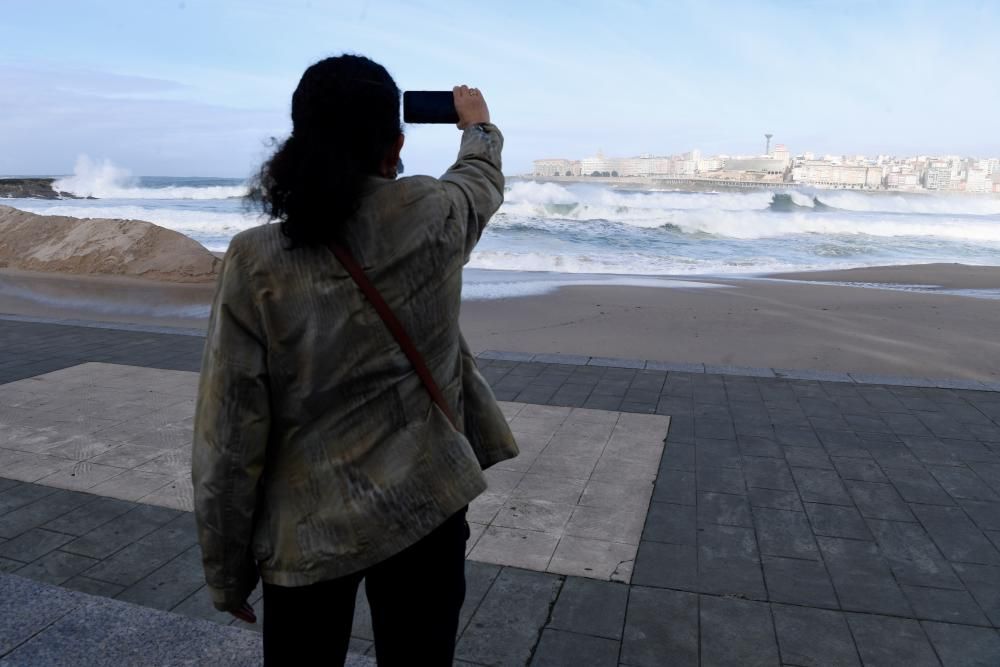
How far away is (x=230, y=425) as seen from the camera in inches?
54.2

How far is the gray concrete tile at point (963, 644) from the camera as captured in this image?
266cm

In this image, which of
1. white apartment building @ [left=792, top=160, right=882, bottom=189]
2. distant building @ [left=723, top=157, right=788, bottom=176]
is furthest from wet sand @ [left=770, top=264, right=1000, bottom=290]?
distant building @ [left=723, top=157, right=788, bottom=176]

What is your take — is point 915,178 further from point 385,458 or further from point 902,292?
point 385,458

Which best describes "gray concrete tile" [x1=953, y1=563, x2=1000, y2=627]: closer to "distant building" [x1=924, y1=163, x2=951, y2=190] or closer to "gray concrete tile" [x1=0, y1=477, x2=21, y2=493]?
"gray concrete tile" [x1=0, y1=477, x2=21, y2=493]

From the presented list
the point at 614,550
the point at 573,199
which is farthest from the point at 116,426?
the point at 573,199

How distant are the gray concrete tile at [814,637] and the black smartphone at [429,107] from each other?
2.19m

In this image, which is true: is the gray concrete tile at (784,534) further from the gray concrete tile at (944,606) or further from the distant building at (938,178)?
the distant building at (938,178)

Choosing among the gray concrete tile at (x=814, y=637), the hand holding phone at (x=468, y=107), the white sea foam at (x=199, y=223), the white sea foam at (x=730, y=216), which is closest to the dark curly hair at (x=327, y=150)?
the hand holding phone at (x=468, y=107)

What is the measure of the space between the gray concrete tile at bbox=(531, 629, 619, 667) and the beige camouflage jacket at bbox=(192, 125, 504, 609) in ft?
4.57

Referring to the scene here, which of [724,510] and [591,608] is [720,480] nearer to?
[724,510]

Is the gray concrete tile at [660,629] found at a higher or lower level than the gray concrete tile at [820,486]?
higher

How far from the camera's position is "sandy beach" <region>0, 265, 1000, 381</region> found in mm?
7852

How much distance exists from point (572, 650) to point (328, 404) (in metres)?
1.73

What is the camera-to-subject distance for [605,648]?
2.72 metres
